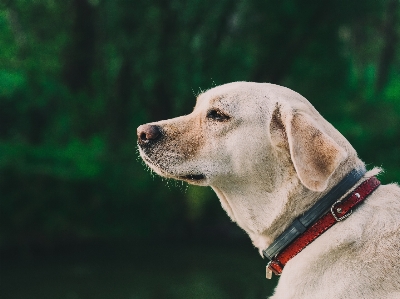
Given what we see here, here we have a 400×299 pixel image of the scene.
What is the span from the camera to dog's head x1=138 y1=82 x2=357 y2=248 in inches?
104

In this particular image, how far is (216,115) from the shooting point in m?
3.07

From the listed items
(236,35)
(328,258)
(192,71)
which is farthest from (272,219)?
(236,35)

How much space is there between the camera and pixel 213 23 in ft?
43.6

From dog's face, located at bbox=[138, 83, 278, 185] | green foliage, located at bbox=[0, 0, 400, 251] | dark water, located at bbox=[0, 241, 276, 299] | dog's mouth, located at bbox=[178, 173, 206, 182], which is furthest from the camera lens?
green foliage, located at bbox=[0, 0, 400, 251]

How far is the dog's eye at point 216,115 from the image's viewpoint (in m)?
3.04

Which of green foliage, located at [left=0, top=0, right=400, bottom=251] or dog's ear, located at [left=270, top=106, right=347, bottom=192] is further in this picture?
green foliage, located at [left=0, top=0, right=400, bottom=251]

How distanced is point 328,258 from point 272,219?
0.35m

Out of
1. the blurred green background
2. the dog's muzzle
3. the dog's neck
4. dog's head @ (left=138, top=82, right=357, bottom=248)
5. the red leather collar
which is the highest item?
the blurred green background

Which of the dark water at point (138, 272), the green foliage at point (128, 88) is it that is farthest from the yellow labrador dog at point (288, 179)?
the green foliage at point (128, 88)

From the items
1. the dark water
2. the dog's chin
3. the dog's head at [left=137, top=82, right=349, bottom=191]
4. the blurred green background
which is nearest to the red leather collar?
the dog's head at [left=137, top=82, right=349, bottom=191]

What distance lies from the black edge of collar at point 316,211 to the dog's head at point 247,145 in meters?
0.05

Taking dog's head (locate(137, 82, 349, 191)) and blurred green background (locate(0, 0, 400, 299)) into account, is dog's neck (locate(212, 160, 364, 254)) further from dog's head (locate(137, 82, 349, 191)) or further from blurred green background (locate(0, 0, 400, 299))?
blurred green background (locate(0, 0, 400, 299))

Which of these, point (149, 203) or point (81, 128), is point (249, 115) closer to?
point (149, 203)

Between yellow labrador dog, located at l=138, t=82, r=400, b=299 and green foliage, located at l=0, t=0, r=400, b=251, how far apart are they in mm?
8723
